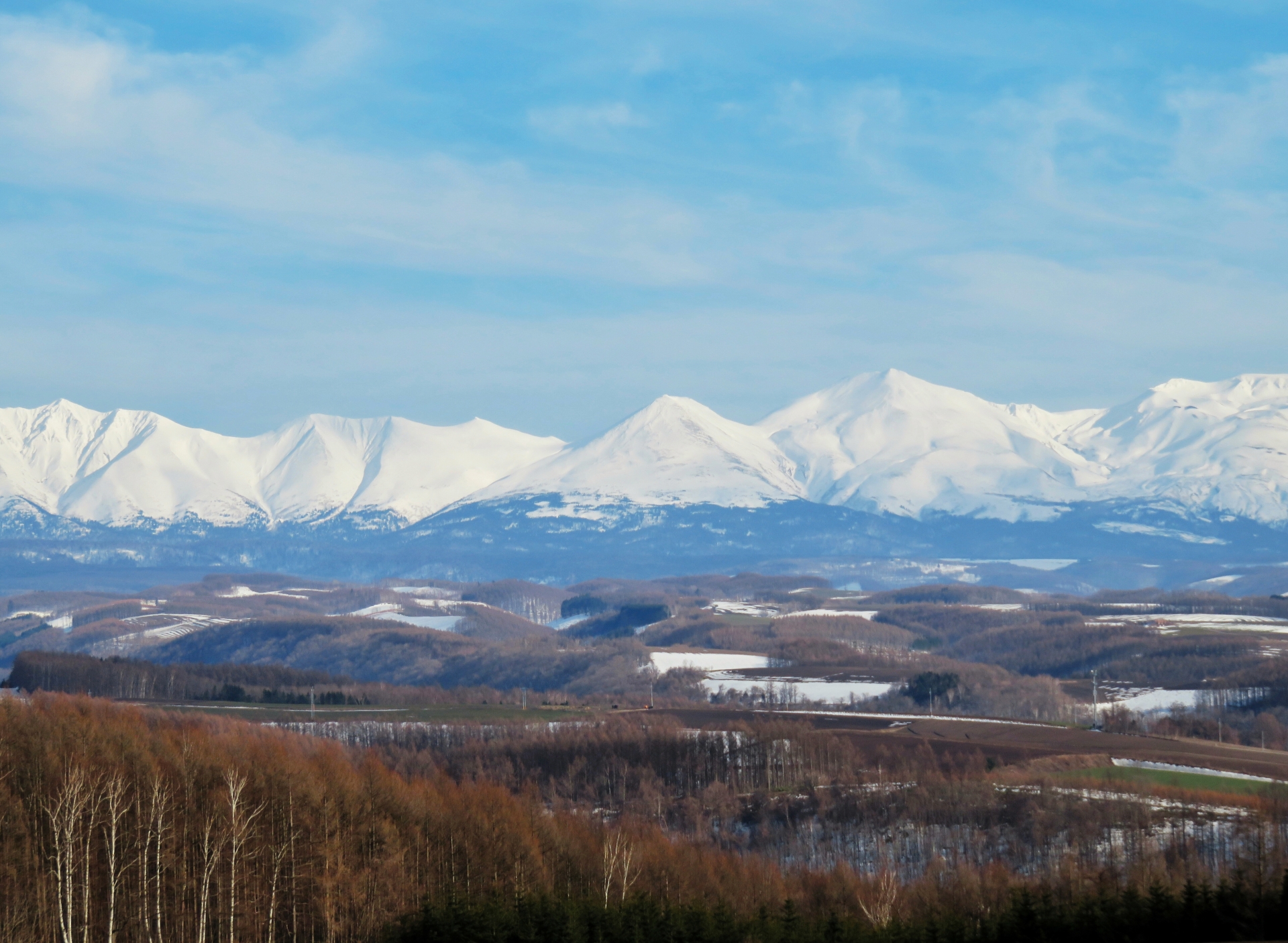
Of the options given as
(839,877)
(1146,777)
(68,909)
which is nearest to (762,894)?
(839,877)

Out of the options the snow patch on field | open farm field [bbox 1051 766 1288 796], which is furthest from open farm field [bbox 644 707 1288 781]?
open farm field [bbox 1051 766 1288 796]

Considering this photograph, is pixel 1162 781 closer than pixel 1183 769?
Yes

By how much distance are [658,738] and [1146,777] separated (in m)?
53.5

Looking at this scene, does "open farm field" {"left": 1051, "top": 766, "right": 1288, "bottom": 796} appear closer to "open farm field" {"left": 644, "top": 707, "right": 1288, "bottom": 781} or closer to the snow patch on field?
the snow patch on field

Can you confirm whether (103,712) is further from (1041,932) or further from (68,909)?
(1041,932)

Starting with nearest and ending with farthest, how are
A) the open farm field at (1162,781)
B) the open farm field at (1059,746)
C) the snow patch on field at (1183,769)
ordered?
the open farm field at (1162,781) < the snow patch on field at (1183,769) < the open farm field at (1059,746)

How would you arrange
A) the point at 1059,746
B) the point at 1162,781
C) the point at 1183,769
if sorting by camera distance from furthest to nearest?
the point at 1059,746
the point at 1183,769
the point at 1162,781

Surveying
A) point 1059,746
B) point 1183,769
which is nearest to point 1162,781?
point 1183,769

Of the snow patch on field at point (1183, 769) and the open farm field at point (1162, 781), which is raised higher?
the open farm field at point (1162, 781)

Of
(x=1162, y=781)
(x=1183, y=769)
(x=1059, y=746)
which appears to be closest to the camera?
(x=1162, y=781)

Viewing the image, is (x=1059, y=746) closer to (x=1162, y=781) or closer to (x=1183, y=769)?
(x=1183, y=769)

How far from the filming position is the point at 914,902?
10144 cm

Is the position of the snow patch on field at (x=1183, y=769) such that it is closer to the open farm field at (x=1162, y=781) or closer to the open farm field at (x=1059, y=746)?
the open farm field at (x=1162, y=781)

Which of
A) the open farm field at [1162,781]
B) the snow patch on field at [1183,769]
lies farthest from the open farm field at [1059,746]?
→ the open farm field at [1162,781]
